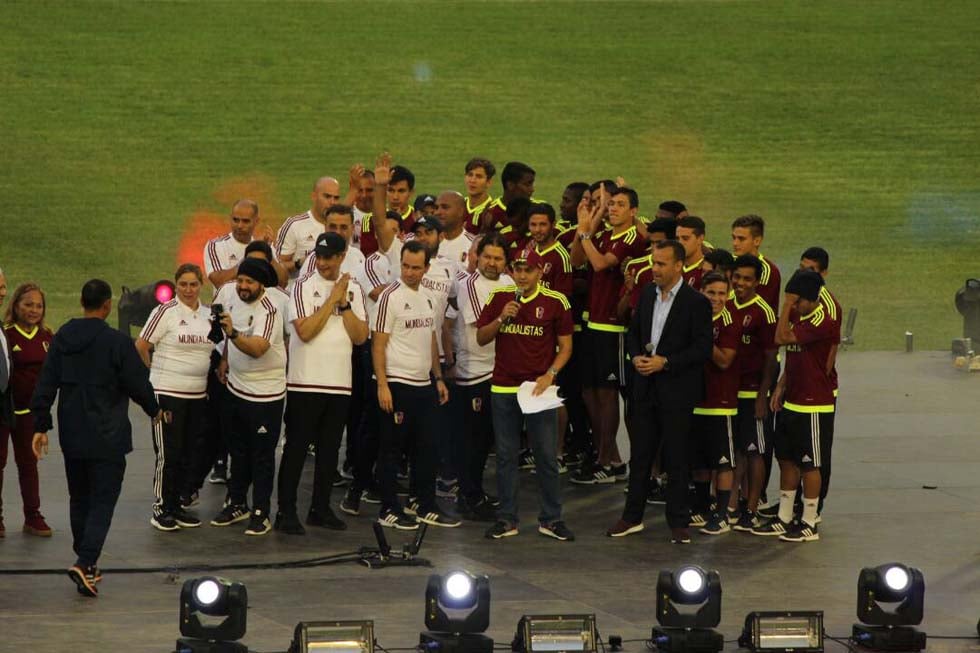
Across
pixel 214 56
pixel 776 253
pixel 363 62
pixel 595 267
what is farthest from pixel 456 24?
pixel 595 267

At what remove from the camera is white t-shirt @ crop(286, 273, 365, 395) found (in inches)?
405

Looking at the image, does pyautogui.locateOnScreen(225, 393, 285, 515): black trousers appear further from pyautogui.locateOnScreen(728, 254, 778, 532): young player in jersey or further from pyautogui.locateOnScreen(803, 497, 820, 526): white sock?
pyautogui.locateOnScreen(803, 497, 820, 526): white sock

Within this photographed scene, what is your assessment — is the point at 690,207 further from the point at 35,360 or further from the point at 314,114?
the point at 35,360

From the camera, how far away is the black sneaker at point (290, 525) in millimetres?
10328

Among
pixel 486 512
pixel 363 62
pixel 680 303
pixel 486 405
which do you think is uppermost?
pixel 363 62

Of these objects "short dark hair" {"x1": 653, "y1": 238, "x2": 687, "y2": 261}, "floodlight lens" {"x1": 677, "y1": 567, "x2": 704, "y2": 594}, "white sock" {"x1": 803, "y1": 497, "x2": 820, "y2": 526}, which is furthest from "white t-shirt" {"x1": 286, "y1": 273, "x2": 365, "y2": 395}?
"floodlight lens" {"x1": 677, "y1": 567, "x2": 704, "y2": 594}

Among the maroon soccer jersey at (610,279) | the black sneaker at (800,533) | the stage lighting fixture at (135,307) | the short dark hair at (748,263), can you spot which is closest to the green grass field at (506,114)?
the stage lighting fixture at (135,307)

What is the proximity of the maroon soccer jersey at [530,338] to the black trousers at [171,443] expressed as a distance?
1865mm

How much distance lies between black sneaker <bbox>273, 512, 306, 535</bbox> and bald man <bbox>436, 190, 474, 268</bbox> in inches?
89.2

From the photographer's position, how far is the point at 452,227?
11.8 metres

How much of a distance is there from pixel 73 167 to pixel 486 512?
71.1 ft

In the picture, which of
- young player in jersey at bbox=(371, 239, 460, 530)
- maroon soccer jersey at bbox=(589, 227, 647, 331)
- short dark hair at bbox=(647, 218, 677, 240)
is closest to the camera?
young player in jersey at bbox=(371, 239, 460, 530)

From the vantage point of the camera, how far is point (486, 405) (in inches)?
430

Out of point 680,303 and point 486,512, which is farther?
point 486,512
